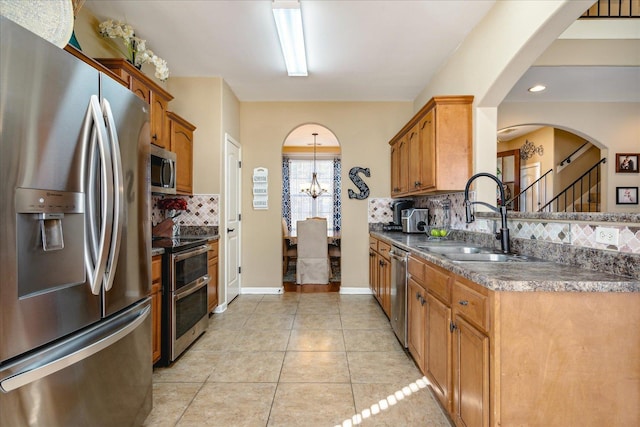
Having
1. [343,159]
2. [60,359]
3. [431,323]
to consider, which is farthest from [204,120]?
[431,323]

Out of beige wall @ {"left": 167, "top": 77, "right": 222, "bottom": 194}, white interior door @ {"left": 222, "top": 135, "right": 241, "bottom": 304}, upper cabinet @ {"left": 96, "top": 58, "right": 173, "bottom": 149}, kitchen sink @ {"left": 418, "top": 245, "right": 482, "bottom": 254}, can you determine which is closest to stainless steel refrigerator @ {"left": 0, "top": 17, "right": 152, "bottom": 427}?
upper cabinet @ {"left": 96, "top": 58, "right": 173, "bottom": 149}

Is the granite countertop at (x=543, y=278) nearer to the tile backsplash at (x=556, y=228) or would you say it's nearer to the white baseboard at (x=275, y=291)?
the tile backsplash at (x=556, y=228)

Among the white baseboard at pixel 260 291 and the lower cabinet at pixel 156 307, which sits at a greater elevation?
the lower cabinet at pixel 156 307

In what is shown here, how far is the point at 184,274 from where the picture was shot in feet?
8.38

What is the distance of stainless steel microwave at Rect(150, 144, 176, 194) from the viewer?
2.70 metres

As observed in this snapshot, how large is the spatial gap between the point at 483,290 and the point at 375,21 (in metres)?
2.33

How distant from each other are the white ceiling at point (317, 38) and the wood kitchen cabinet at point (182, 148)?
0.66 m

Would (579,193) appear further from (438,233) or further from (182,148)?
(182,148)

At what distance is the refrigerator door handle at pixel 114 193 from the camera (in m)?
1.30

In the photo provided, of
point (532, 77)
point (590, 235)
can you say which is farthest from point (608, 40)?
point (590, 235)

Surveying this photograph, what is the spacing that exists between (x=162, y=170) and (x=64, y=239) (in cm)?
182

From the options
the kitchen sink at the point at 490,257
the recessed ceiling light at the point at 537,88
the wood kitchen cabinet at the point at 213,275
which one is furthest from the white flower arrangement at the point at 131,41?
the recessed ceiling light at the point at 537,88

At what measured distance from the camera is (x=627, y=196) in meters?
4.38

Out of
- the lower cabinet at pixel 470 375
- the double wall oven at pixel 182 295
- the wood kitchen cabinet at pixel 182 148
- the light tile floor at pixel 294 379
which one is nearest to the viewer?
the lower cabinet at pixel 470 375
